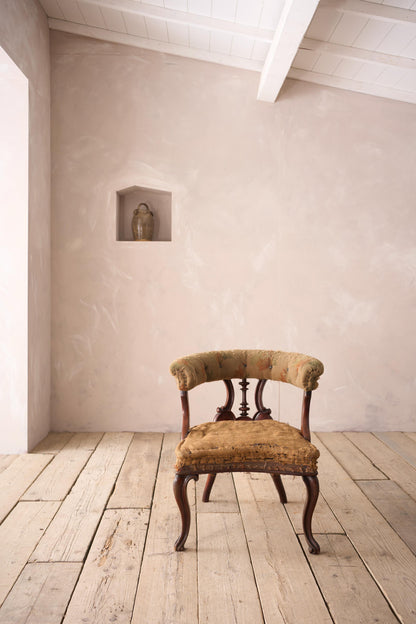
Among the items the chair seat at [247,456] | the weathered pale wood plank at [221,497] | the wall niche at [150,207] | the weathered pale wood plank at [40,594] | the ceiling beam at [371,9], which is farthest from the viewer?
the wall niche at [150,207]

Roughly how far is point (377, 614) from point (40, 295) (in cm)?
267

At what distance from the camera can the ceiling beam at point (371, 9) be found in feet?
8.55

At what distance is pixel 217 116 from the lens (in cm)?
353

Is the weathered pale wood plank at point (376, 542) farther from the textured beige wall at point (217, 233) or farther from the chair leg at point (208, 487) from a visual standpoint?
the textured beige wall at point (217, 233)

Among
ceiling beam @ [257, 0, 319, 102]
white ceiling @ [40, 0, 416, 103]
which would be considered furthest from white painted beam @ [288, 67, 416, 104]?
ceiling beam @ [257, 0, 319, 102]

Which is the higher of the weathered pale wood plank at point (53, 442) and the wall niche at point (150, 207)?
the wall niche at point (150, 207)

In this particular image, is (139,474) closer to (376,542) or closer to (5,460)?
(5,460)

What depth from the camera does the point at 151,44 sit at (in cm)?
342

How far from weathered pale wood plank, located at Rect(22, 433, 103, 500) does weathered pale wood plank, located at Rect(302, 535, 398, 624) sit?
1310mm

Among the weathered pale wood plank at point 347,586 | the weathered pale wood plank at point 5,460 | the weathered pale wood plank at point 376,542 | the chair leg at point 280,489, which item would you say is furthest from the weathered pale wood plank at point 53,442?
the weathered pale wood plank at point 347,586

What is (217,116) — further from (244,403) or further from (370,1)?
(244,403)

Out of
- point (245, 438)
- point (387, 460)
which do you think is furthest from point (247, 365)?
point (387, 460)

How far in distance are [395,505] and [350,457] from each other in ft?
2.25

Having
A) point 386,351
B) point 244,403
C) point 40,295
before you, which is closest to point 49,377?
point 40,295
